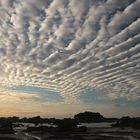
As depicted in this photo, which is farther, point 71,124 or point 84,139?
point 71,124

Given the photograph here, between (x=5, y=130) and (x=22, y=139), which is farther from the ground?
(x=5, y=130)

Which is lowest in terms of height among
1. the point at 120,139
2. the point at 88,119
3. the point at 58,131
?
the point at 120,139

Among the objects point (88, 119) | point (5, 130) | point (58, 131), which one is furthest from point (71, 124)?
point (88, 119)

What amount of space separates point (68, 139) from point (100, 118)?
136 m

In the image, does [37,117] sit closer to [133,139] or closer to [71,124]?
[71,124]

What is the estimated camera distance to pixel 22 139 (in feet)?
214

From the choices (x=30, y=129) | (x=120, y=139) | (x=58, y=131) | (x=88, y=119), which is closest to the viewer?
(x=120, y=139)

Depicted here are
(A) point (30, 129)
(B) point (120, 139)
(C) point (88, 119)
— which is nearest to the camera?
(B) point (120, 139)

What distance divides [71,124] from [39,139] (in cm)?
2671

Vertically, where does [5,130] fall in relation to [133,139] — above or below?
above

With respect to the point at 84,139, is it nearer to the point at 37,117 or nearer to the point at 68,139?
the point at 68,139

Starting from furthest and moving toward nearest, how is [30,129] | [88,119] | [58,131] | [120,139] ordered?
[88,119]
[30,129]
[58,131]
[120,139]

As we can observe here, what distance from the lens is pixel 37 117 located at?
7692 inches

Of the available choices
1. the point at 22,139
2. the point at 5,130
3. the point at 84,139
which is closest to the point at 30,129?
the point at 5,130
